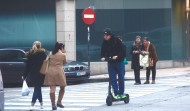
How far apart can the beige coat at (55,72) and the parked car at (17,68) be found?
7.52 metres

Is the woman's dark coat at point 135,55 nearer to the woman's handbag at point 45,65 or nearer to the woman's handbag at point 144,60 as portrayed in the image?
the woman's handbag at point 144,60

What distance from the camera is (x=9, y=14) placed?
24.6 meters

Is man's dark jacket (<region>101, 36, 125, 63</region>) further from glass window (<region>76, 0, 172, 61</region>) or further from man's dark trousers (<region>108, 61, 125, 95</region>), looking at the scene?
glass window (<region>76, 0, 172, 61</region>)

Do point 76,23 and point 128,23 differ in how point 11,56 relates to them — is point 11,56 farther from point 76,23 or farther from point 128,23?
point 128,23

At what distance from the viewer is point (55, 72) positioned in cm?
1199

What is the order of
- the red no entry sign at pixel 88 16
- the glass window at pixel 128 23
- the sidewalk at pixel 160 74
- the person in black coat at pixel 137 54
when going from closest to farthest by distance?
the person in black coat at pixel 137 54, the sidewalk at pixel 160 74, the red no entry sign at pixel 88 16, the glass window at pixel 128 23

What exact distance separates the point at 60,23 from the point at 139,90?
8.67 meters

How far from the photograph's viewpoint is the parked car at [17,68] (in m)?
19.6

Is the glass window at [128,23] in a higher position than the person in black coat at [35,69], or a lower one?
higher

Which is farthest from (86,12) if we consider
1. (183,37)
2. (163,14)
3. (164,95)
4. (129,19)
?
(164,95)

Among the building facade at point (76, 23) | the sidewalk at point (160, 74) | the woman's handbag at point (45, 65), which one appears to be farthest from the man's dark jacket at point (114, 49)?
the building facade at point (76, 23)

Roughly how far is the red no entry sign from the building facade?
1628 millimetres

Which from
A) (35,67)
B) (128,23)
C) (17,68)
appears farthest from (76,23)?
(35,67)

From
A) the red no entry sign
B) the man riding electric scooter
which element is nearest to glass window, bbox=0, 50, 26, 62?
the red no entry sign
